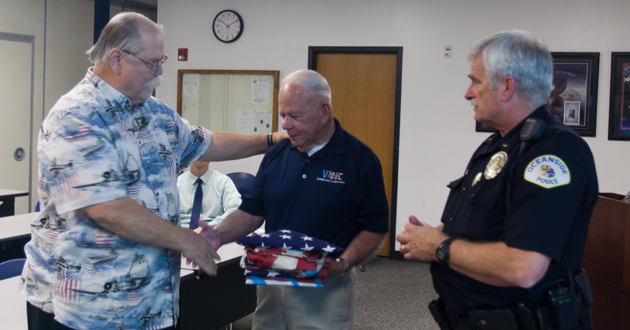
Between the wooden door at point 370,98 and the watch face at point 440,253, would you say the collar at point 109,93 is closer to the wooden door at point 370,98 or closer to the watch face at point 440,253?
the watch face at point 440,253

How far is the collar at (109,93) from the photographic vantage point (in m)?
1.32

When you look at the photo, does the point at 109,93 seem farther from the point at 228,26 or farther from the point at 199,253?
the point at 228,26

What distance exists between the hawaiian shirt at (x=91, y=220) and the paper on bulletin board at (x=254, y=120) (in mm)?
4048

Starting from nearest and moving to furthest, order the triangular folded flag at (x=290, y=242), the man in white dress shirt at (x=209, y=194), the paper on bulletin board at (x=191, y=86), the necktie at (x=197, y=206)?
the triangular folded flag at (x=290, y=242) < the necktie at (x=197, y=206) < the man in white dress shirt at (x=209, y=194) < the paper on bulletin board at (x=191, y=86)

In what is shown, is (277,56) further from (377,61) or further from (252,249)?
(252,249)

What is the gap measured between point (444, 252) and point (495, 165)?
0.95 ft

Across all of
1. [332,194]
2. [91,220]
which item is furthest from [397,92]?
[91,220]

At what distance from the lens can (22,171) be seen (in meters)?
5.55

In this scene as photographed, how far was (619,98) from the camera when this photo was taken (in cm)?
463

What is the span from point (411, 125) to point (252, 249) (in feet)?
12.8

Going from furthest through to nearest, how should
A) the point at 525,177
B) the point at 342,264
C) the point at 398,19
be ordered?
the point at 398,19 → the point at 342,264 → the point at 525,177

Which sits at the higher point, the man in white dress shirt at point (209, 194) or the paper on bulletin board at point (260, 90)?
the paper on bulletin board at point (260, 90)

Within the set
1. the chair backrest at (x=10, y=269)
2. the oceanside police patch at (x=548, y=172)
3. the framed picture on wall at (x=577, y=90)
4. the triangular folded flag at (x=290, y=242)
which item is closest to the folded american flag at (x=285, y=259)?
the triangular folded flag at (x=290, y=242)

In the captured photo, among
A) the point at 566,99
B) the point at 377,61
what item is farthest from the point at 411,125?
the point at 566,99
